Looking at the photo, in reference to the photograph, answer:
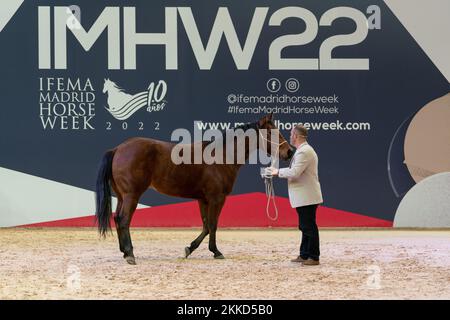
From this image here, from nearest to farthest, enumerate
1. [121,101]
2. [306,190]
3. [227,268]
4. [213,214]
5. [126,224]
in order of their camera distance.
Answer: [227,268] < [306,190] < [126,224] < [213,214] < [121,101]

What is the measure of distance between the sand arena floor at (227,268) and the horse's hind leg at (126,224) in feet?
0.48

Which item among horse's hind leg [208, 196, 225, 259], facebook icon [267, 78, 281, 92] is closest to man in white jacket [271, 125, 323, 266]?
horse's hind leg [208, 196, 225, 259]

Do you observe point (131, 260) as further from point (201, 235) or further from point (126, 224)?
point (201, 235)

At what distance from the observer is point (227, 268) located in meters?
5.88

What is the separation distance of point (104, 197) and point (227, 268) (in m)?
1.47

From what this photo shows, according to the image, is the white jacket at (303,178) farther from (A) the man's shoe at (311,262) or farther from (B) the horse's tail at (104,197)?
(B) the horse's tail at (104,197)

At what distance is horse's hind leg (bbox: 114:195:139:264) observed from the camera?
621 cm

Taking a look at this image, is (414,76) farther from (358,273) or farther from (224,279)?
(224,279)

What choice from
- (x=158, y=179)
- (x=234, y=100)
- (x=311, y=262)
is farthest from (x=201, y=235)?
(x=234, y=100)

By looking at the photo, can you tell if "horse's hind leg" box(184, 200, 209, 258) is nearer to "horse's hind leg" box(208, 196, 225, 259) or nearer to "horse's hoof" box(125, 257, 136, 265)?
"horse's hind leg" box(208, 196, 225, 259)

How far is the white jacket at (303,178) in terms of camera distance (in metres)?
6.03

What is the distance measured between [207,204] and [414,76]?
15.6 feet

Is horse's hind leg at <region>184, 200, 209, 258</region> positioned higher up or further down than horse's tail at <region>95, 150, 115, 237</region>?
further down

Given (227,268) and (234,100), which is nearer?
(227,268)
